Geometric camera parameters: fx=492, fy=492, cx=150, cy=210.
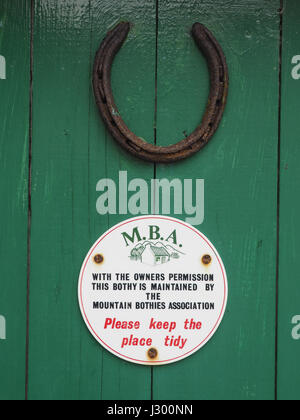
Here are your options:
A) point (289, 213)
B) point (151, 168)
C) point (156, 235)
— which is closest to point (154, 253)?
point (156, 235)

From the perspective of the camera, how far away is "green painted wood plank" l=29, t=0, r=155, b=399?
0.94 metres

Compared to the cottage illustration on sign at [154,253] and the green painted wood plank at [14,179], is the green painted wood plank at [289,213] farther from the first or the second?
the green painted wood plank at [14,179]

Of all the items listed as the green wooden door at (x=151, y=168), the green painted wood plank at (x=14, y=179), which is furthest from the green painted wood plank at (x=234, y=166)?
the green painted wood plank at (x=14, y=179)

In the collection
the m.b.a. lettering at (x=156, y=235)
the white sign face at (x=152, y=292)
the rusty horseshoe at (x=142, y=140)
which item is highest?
the rusty horseshoe at (x=142, y=140)

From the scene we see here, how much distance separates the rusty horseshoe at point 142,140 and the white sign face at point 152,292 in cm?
13

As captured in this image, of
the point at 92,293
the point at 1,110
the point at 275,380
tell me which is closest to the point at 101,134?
the point at 1,110

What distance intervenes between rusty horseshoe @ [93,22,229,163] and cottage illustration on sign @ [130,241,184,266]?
0.16 metres

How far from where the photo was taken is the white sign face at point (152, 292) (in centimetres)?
94

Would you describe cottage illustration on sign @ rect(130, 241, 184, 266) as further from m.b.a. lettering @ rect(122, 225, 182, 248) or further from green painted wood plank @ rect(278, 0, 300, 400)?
green painted wood plank @ rect(278, 0, 300, 400)

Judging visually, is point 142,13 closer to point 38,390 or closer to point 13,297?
point 13,297

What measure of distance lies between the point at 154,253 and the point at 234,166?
23 centimetres

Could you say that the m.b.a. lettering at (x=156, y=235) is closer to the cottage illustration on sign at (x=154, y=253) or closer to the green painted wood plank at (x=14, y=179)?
the cottage illustration on sign at (x=154, y=253)

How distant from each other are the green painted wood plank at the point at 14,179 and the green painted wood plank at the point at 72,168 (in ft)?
0.07

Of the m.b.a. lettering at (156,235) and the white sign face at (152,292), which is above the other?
the m.b.a. lettering at (156,235)
